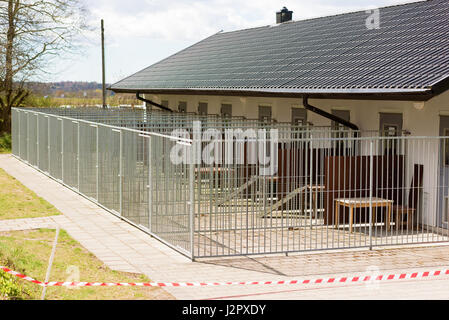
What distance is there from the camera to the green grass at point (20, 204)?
50.3 ft

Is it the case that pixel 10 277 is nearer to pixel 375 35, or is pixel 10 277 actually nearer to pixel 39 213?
pixel 39 213

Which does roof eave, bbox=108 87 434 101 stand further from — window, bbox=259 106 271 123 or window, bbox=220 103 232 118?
window, bbox=220 103 232 118

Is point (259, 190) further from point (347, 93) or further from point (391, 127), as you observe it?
point (391, 127)

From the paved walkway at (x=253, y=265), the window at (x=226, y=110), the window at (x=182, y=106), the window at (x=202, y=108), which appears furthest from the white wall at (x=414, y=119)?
the window at (x=182, y=106)

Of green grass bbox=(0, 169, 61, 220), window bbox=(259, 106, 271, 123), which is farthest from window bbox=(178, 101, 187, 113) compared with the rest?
green grass bbox=(0, 169, 61, 220)

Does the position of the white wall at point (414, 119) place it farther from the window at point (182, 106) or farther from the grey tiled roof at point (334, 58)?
the window at point (182, 106)

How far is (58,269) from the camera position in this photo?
1015 centimetres

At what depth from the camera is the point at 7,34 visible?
120ft

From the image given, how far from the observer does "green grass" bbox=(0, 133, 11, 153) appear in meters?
33.2

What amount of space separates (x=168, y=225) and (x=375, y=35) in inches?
383

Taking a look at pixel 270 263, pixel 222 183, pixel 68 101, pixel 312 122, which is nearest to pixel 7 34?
pixel 68 101

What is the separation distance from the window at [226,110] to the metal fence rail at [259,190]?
684 cm

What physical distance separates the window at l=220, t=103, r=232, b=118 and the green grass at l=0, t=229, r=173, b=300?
12141 millimetres
